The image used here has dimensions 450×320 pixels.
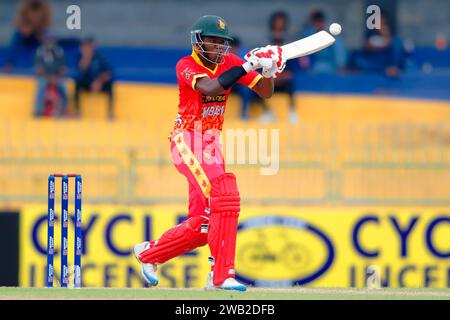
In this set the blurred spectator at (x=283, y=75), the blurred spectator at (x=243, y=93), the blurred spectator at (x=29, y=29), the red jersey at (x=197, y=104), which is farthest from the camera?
the blurred spectator at (x=29, y=29)

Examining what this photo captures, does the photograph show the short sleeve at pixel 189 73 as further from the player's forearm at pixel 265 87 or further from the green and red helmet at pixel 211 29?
the player's forearm at pixel 265 87

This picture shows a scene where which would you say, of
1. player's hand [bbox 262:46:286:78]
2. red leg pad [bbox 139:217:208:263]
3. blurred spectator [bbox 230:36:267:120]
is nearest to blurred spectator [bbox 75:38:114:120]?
blurred spectator [bbox 230:36:267:120]

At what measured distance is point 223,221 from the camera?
8188mm

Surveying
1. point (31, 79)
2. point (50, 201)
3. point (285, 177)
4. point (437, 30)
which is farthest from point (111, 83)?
point (50, 201)

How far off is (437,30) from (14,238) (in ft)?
30.5

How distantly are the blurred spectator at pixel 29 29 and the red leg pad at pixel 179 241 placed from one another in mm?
9734

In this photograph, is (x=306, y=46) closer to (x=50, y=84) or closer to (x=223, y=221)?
(x=223, y=221)

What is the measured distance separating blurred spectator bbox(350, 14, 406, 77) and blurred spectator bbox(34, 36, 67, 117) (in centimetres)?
415

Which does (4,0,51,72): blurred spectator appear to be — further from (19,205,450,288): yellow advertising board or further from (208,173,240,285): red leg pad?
(208,173,240,285): red leg pad

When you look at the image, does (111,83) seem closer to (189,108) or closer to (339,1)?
(339,1)

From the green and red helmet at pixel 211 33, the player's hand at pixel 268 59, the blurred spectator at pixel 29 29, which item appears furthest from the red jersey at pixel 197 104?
the blurred spectator at pixel 29 29

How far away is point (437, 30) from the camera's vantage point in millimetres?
19453

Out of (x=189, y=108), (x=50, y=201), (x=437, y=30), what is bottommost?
(x=50, y=201)

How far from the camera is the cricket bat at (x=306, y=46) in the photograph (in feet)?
27.2
